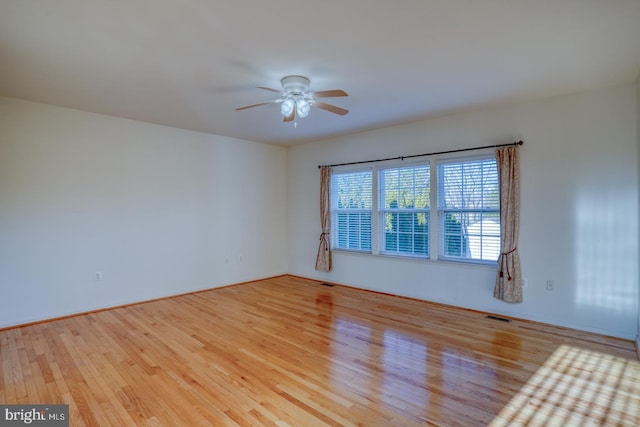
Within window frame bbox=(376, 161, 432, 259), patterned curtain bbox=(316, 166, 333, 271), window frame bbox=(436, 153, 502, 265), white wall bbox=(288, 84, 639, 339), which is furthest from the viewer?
patterned curtain bbox=(316, 166, 333, 271)

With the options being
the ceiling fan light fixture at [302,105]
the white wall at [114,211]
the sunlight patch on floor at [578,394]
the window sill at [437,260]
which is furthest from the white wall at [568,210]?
the white wall at [114,211]

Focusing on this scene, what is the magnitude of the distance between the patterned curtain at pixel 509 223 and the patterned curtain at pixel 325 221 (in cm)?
283

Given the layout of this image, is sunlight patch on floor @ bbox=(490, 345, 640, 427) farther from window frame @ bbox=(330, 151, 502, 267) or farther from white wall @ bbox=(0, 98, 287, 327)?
white wall @ bbox=(0, 98, 287, 327)

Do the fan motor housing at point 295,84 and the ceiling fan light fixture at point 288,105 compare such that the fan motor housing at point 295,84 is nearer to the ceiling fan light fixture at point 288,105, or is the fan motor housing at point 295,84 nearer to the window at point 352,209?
the ceiling fan light fixture at point 288,105

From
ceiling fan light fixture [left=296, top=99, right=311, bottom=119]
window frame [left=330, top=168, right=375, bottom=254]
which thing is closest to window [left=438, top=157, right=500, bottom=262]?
window frame [left=330, top=168, right=375, bottom=254]

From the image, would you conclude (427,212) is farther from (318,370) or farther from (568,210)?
(318,370)

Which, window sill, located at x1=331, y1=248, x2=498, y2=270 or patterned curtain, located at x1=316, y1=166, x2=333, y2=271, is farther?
patterned curtain, located at x1=316, y1=166, x2=333, y2=271

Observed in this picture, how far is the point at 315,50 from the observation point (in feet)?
8.61

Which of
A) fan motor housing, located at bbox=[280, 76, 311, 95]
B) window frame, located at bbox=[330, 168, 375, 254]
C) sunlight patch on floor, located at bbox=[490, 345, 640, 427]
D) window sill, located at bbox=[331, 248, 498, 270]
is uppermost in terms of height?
fan motor housing, located at bbox=[280, 76, 311, 95]

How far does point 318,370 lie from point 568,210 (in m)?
3.29

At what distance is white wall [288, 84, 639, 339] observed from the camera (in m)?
3.32

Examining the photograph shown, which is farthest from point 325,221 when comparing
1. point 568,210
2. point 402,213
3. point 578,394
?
point 578,394

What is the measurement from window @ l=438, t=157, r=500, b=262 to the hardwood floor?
89 centimetres

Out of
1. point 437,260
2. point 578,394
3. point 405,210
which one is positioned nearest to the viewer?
point 578,394
